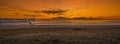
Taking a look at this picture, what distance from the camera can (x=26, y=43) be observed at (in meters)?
23.2

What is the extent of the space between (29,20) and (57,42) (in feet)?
246

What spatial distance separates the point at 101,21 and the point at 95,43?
75.5m

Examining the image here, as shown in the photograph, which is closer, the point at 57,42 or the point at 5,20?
the point at 57,42

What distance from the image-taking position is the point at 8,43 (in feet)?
75.7

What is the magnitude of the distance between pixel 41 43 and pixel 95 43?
5.53m

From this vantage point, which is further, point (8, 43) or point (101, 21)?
point (101, 21)

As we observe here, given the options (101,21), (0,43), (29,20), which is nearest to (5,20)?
(29,20)

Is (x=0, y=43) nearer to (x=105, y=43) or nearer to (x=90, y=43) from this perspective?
(x=90, y=43)

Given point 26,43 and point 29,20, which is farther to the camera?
point 29,20

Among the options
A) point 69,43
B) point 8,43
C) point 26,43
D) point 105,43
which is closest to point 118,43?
point 105,43

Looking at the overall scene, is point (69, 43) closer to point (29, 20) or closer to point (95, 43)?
point (95, 43)

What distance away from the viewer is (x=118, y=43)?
23125 millimetres

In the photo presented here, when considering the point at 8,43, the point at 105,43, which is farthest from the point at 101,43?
the point at 8,43

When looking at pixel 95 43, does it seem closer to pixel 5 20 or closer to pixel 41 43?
pixel 41 43
